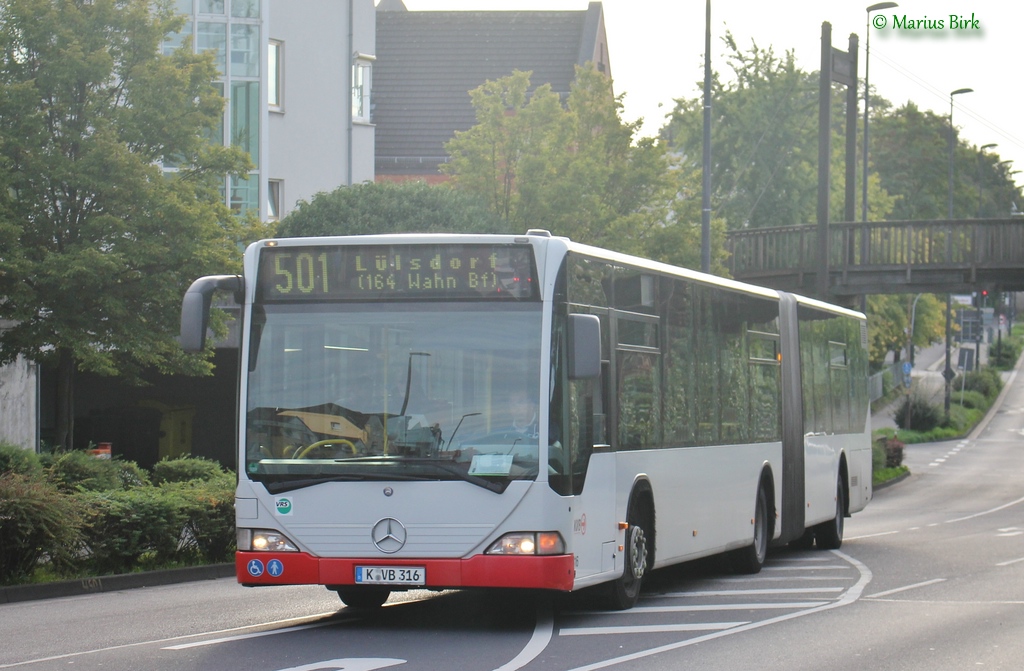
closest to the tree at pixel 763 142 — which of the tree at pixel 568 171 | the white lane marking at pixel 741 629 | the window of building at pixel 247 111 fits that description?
the tree at pixel 568 171

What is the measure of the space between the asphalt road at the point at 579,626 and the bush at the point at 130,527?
0.59 m

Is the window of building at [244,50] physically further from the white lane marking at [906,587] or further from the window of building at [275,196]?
the white lane marking at [906,587]

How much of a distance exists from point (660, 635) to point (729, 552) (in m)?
5.86

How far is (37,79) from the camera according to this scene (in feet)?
71.5

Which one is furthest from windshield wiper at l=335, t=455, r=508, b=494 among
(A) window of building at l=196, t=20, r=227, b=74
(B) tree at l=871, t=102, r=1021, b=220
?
(B) tree at l=871, t=102, r=1021, b=220

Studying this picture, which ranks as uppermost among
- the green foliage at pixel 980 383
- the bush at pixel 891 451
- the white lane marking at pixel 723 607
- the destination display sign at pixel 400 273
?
the destination display sign at pixel 400 273

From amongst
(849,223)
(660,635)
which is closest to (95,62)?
(660,635)

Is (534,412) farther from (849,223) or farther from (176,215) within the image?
(849,223)

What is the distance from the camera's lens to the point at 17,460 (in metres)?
19.0

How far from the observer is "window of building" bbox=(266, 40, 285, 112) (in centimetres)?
3844

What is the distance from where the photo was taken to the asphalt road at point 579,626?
985cm

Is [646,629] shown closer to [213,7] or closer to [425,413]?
[425,413]

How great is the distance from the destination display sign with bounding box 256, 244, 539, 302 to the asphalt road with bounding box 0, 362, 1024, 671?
2.32 m

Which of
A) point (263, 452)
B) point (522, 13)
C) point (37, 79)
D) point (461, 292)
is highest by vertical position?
point (522, 13)
